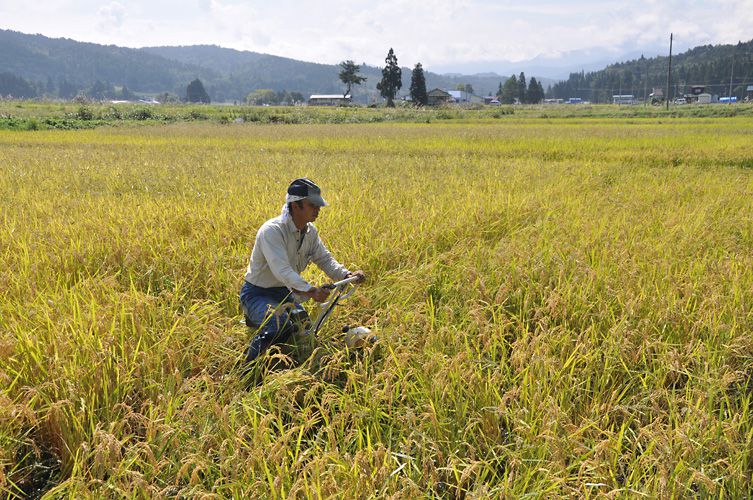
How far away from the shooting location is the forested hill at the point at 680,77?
93438mm

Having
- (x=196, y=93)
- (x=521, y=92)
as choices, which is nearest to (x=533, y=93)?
(x=521, y=92)

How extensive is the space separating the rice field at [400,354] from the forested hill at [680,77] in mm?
83324

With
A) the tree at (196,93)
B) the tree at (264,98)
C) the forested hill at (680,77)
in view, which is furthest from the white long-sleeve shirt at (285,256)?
the tree at (196,93)

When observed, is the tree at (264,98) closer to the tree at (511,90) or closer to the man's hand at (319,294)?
the tree at (511,90)

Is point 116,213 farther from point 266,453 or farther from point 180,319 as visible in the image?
point 266,453

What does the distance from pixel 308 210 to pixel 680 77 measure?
416 feet

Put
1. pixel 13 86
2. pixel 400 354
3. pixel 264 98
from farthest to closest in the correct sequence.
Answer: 1. pixel 13 86
2. pixel 264 98
3. pixel 400 354

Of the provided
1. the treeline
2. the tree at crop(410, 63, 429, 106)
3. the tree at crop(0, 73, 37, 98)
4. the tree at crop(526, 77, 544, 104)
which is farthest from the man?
the tree at crop(0, 73, 37, 98)

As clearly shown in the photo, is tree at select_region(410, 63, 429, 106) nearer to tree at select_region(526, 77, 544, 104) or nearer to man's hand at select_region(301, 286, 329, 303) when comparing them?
tree at select_region(526, 77, 544, 104)

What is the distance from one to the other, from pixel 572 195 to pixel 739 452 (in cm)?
493

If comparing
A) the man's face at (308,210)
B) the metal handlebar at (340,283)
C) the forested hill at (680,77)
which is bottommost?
the metal handlebar at (340,283)

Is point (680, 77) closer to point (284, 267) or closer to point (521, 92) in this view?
point (521, 92)

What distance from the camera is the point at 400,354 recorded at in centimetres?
225

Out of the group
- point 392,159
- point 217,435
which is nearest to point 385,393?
point 217,435
